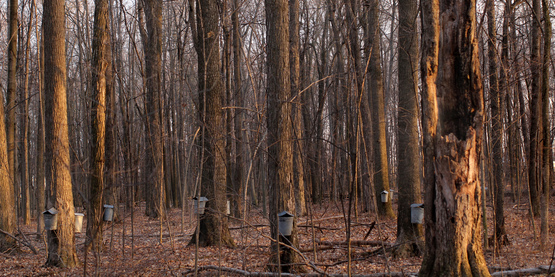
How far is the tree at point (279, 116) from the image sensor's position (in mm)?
5160

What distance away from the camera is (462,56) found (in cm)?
391

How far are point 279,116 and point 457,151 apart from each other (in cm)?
214

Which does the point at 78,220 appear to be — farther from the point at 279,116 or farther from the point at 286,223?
the point at 279,116

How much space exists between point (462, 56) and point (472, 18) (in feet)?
1.18

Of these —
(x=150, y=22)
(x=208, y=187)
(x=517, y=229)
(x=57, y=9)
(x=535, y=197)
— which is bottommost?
(x=517, y=229)

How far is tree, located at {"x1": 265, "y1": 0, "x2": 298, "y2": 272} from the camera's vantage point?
5.16 m

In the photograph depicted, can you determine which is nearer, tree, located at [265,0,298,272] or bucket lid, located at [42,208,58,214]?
tree, located at [265,0,298,272]

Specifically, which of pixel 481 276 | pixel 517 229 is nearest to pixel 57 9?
pixel 481 276

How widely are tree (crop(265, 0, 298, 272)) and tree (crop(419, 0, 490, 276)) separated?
1859 millimetres

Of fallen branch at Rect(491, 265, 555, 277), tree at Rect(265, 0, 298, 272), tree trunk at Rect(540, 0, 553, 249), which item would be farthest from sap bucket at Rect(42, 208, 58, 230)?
tree trunk at Rect(540, 0, 553, 249)

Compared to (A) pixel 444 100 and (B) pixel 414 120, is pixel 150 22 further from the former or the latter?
(A) pixel 444 100

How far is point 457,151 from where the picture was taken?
3.89 meters

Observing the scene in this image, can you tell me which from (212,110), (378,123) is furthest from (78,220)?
(378,123)

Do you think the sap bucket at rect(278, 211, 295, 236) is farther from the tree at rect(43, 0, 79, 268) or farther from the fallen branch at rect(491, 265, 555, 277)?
the tree at rect(43, 0, 79, 268)
